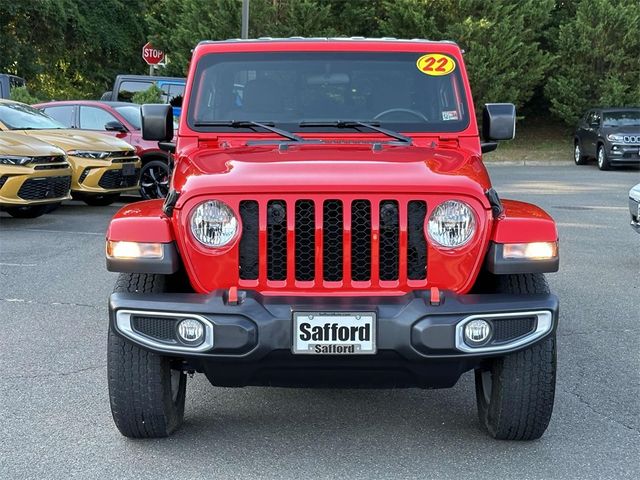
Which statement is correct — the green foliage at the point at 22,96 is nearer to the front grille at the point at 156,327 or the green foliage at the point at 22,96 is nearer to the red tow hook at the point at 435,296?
the front grille at the point at 156,327

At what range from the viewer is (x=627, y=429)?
4742 mm

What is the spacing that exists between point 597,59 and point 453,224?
30408 millimetres

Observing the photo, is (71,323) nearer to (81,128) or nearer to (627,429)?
(627,429)

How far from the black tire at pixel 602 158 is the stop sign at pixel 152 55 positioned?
1406 centimetres

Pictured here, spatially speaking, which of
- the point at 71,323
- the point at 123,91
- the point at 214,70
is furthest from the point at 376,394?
the point at 123,91

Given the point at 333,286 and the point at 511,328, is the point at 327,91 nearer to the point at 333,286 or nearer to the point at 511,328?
the point at 333,286

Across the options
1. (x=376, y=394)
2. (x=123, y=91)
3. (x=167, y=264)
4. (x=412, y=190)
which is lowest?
(x=123, y=91)

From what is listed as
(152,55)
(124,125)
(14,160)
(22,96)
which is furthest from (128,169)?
(152,55)

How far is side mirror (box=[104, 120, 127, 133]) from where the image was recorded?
1516 centimetres

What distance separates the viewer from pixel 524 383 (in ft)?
14.0

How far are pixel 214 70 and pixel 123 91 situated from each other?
16.8m

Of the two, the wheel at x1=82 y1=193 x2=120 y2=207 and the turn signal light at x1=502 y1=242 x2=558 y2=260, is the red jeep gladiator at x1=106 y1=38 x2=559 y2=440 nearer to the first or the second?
the turn signal light at x1=502 y1=242 x2=558 y2=260

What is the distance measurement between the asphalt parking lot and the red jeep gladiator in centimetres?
20

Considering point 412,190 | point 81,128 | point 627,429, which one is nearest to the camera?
point 412,190
